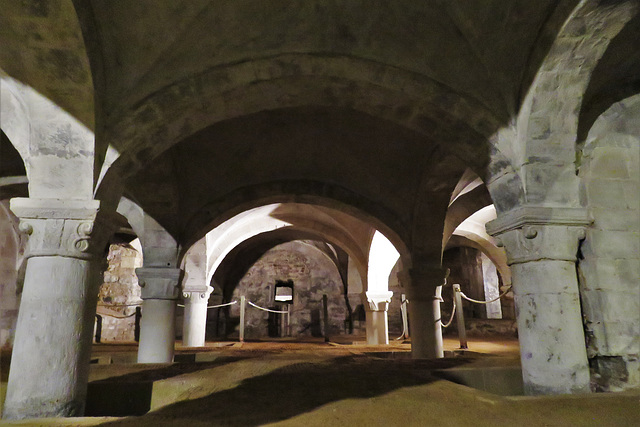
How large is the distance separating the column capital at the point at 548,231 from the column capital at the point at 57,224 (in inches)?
132

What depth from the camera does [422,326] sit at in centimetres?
637

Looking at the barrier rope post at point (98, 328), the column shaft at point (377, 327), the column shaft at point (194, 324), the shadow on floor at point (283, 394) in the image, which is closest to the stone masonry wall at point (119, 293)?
the barrier rope post at point (98, 328)

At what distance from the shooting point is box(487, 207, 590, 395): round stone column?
9.88 ft

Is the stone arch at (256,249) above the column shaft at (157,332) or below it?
above

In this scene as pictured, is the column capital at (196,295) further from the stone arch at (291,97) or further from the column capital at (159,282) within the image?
the stone arch at (291,97)

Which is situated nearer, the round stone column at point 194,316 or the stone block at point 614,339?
the stone block at point 614,339

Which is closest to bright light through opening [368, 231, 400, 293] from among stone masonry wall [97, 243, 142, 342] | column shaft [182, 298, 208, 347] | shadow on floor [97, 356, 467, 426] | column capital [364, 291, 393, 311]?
column capital [364, 291, 393, 311]

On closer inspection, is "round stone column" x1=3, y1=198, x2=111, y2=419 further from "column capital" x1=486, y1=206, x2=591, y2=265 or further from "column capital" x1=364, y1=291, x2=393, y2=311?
"column capital" x1=364, y1=291, x2=393, y2=311

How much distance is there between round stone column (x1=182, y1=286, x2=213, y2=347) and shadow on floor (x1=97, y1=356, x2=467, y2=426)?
241 inches

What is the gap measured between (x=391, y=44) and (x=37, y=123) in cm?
283

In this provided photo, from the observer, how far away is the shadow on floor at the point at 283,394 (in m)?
2.38

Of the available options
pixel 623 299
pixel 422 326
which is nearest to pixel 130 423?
pixel 623 299

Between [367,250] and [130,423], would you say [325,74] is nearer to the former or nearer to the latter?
[130,423]

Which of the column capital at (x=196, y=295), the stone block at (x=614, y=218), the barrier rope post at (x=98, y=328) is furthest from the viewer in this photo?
the barrier rope post at (x=98, y=328)
